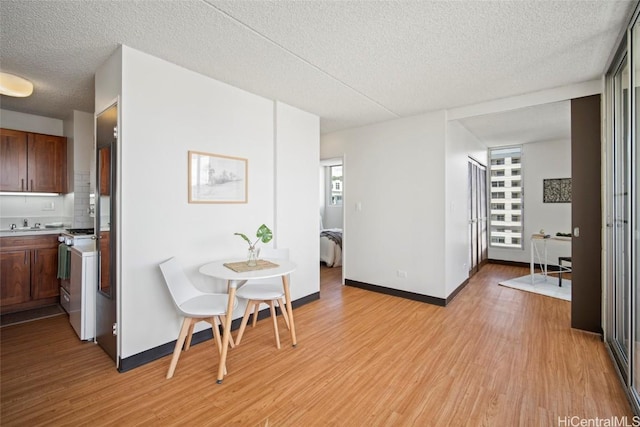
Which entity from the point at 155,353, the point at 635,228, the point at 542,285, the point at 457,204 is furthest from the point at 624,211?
the point at 155,353

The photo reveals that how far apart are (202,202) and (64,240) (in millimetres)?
1982

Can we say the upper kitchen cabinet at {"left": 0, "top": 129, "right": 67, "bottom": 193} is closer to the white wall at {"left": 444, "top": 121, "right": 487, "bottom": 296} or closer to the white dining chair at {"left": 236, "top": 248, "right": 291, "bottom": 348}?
the white dining chair at {"left": 236, "top": 248, "right": 291, "bottom": 348}

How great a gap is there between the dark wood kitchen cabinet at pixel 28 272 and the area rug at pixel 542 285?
21.5 feet

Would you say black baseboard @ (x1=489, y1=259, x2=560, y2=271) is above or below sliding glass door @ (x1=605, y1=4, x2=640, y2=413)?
below

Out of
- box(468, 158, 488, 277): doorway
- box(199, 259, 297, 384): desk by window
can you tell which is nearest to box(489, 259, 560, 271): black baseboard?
box(468, 158, 488, 277): doorway

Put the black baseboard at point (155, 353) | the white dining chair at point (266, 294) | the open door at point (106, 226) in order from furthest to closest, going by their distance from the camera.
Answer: the white dining chair at point (266, 294)
the open door at point (106, 226)
the black baseboard at point (155, 353)

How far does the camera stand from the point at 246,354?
8.36 ft

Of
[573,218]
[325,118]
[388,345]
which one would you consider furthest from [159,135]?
[573,218]

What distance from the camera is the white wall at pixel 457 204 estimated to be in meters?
3.93

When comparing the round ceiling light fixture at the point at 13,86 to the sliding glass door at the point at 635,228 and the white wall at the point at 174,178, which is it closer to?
the white wall at the point at 174,178

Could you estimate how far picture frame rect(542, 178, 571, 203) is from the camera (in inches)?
223

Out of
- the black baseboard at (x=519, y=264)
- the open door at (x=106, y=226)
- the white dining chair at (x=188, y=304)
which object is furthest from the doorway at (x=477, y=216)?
the open door at (x=106, y=226)

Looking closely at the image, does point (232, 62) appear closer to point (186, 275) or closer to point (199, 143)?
point (199, 143)

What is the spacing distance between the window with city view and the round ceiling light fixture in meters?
7.54
